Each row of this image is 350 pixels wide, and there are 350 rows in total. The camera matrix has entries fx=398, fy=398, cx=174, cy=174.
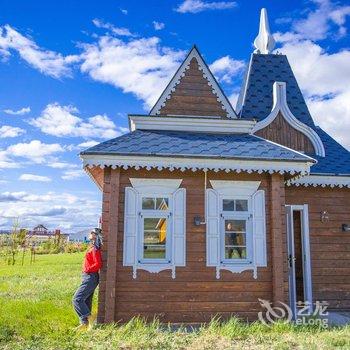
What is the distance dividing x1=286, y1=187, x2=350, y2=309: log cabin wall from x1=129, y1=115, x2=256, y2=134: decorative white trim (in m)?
2.22

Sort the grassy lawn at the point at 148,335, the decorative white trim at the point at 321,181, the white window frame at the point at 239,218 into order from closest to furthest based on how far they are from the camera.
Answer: the grassy lawn at the point at 148,335 < the white window frame at the point at 239,218 < the decorative white trim at the point at 321,181

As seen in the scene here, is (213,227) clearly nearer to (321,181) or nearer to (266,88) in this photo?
(321,181)

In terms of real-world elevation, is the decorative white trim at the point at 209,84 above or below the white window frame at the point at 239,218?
above

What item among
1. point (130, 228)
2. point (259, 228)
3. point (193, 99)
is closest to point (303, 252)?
point (259, 228)

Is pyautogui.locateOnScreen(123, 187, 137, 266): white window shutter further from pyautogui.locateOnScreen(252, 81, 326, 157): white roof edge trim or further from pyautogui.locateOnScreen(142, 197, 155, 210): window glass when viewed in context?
pyautogui.locateOnScreen(252, 81, 326, 157): white roof edge trim

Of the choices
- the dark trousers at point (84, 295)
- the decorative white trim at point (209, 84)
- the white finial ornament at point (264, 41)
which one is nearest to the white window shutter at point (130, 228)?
the dark trousers at point (84, 295)

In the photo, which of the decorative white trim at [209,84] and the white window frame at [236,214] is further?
the decorative white trim at [209,84]

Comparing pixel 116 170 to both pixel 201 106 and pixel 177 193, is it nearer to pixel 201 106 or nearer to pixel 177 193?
pixel 177 193

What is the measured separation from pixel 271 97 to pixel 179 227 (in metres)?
6.16

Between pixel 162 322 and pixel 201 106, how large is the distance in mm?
5347

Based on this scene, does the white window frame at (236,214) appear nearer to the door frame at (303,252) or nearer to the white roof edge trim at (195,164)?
the white roof edge trim at (195,164)

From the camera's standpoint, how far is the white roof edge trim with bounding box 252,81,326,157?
11.2 m

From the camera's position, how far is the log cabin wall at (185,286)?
25.7 ft

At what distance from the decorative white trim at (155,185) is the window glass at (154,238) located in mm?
600
